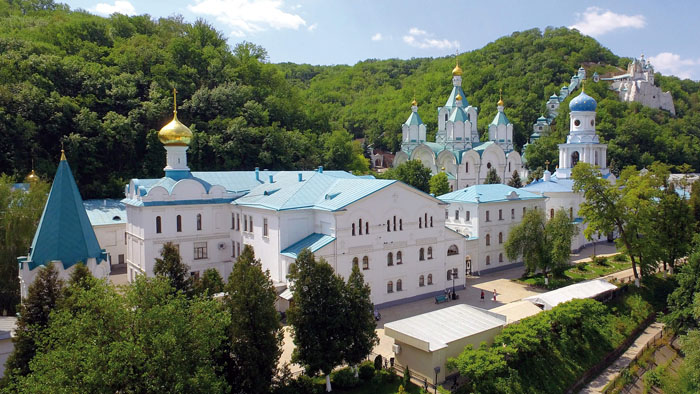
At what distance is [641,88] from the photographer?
87188 mm

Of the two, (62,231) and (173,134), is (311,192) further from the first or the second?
(62,231)

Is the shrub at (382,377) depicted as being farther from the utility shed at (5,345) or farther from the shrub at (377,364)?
the utility shed at (5,345)

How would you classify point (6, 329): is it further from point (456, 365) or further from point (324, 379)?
point (456, 365)

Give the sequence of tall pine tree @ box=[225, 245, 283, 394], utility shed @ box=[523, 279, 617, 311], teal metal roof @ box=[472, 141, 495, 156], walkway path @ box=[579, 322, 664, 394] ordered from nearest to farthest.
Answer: tall pine tree @ box=[225, 245, 283, 394]
walkway path @ box=[579, 322, 664, 394]
utility shed @ box=[523, 279, 617, 311]
teal metal roof @ box=[472, 141, 495, 156]

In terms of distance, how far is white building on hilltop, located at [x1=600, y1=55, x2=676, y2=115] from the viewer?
87000 millimetres

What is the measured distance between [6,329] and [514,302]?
20534mm

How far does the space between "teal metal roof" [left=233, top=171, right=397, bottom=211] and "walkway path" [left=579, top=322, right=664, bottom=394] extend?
478 inches

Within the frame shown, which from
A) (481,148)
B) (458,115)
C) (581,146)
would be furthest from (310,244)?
(458,115)

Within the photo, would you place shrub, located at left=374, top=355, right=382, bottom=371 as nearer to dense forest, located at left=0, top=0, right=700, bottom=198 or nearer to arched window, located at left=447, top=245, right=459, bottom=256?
arched window, located at left=447, top=245, right=459, bottom=256

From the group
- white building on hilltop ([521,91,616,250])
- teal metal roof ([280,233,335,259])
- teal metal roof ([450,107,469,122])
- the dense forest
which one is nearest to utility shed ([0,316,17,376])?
teal metal roof ([280,233,335,259])

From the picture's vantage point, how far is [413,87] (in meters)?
98.8

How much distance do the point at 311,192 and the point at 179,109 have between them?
24.9 metres

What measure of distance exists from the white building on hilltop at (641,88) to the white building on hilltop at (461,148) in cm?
4052

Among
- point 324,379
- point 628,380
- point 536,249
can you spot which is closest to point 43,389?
point 324,379
